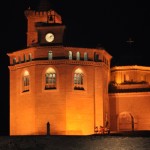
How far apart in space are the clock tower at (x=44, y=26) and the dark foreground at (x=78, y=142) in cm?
1314

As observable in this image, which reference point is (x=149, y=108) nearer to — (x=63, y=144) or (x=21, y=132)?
(x=21, y=132)

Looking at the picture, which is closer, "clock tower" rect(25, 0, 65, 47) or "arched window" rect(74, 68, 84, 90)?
"arched window" rect(74, 68, 84, 90)

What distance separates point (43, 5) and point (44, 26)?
8039 millimetres

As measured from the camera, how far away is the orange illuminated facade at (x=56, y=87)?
191ft

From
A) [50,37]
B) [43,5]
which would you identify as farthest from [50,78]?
[43,5]

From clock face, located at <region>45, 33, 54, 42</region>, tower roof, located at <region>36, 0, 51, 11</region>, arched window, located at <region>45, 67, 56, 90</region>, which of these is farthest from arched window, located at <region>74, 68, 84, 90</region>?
tower roof, located at <region>36, 0, 51, 11</region>

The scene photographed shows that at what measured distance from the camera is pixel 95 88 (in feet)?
198

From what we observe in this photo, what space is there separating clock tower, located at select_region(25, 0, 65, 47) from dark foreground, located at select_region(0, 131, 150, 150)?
517 inches

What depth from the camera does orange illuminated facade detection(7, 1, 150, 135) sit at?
58156 millimetres

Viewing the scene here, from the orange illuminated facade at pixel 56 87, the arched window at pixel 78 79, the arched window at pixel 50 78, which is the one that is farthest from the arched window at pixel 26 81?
the arched window at pixel 78 79

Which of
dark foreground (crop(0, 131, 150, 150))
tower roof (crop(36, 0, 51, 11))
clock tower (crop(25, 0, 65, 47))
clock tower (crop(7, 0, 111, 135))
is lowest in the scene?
dark foreground (crop(0, 131, 150, 150))

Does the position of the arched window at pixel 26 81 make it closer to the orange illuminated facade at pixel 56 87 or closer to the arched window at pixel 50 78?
the orange illuminated facade at pixel 56 87

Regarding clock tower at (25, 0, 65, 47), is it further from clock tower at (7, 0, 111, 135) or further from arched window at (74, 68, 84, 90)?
arched window at (74, 68, 84, 90)

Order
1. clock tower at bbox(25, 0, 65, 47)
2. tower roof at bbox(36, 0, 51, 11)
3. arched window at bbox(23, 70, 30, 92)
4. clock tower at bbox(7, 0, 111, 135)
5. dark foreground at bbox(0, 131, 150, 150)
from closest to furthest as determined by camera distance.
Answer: dark foreground at bbox(0, 131, 150, 150)
clock tower at bbox(7, 0, 111, 135)
clock tower at bbox(25, 0, 65, 47)
arched window at bbox(23, 70, 30, 92)
tower roof at bbox(36, 0, 51, 11)
